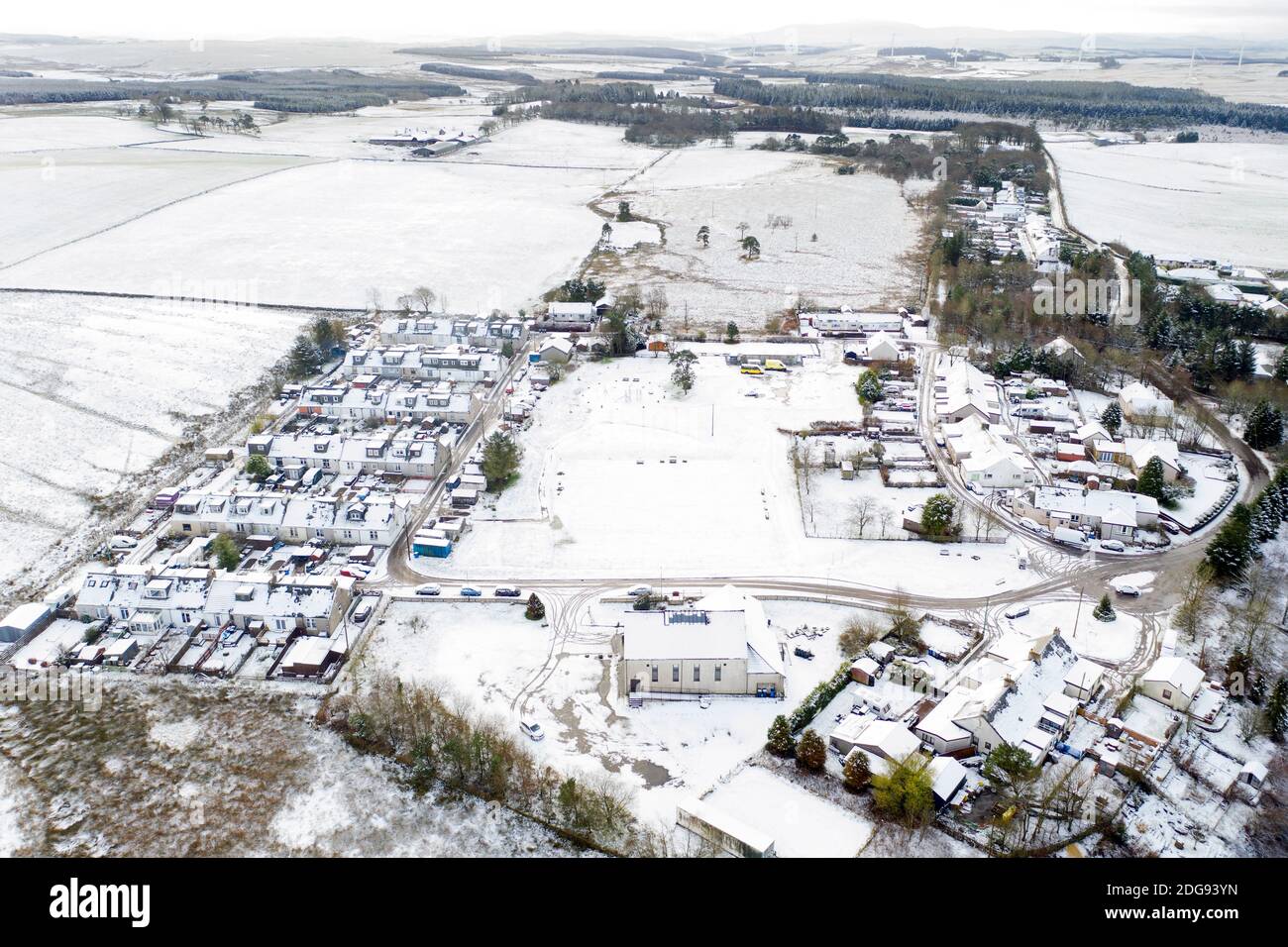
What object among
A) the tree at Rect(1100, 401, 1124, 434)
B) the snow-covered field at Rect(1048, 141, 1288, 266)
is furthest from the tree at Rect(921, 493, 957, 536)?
the snow-covered field at Rect(1048, 141, 1288, 266)

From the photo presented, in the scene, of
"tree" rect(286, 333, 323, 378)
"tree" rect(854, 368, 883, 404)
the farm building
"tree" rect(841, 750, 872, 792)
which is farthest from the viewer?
"tree" rect(286, 333, 323, 378)

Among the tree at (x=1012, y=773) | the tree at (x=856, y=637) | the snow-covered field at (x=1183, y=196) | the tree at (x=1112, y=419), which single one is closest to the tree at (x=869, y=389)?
the tree at (x=1112, y=419)

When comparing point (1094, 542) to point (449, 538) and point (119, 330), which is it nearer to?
point (449, 538)

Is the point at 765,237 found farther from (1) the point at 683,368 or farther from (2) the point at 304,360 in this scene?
(2) the point at 304,360

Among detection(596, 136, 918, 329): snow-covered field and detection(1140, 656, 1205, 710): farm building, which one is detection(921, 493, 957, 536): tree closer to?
detection(1140, 656, 1205, 710): farm building

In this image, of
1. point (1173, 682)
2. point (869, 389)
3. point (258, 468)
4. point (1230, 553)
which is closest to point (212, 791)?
point (258, 468)
